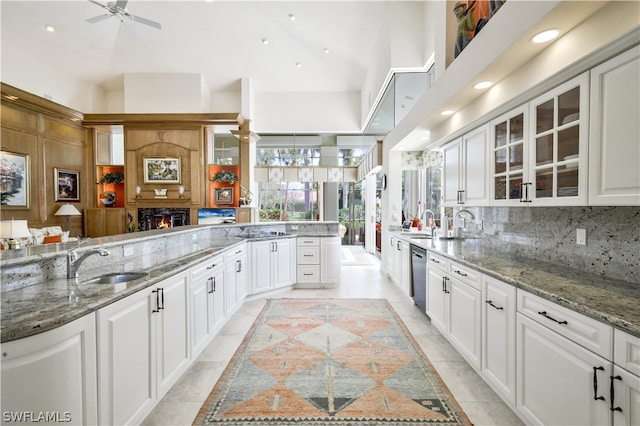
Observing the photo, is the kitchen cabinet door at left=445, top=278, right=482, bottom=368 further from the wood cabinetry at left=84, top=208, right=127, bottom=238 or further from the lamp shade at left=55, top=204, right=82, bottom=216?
the lamp shade at left=55, top=204, right=82, bottom=216

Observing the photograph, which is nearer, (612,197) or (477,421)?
(612,197)

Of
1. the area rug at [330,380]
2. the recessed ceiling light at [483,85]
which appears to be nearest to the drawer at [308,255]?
the area rug at [330,380]

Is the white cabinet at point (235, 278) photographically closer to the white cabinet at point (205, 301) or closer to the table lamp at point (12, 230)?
the white cabinet at point (205, 301)

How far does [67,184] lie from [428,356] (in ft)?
26.4

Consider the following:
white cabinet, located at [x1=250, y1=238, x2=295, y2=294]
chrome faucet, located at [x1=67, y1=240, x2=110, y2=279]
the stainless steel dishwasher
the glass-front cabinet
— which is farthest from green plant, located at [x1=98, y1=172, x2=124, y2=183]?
the glass-front cabinet

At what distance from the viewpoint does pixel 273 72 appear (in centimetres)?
767

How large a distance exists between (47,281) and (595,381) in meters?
2.87

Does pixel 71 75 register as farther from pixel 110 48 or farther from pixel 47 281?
pixel 47 281

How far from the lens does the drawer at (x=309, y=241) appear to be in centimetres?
505

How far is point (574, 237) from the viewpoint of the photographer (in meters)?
2.10

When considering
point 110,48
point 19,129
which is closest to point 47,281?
point 19,129

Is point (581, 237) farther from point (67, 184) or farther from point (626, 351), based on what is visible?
point (67, 184)

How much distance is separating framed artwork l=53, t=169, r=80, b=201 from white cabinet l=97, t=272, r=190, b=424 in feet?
20.8

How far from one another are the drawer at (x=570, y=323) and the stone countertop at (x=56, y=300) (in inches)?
88.3
